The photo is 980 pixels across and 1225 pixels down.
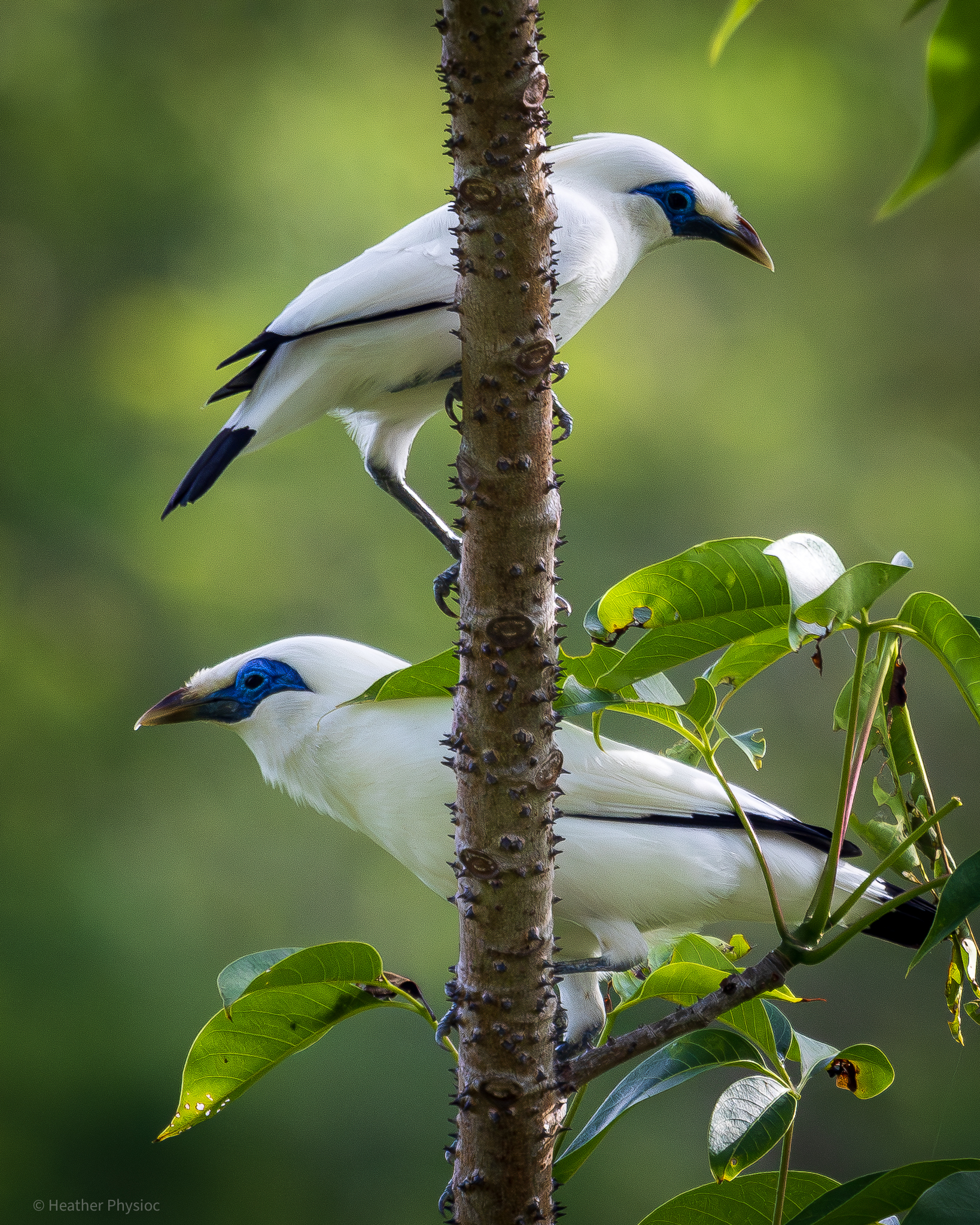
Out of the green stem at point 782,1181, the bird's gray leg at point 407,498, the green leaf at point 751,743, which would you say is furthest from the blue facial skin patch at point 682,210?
the green stem at point 782,1181

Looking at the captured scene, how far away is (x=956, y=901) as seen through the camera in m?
0.72

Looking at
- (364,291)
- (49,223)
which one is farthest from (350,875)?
(364,291)

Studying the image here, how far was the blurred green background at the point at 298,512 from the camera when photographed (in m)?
4.60

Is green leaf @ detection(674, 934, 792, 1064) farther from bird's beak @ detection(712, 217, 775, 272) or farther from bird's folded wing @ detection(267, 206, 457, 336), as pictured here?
bird's beak @ detection(712, 217, 775, 272)

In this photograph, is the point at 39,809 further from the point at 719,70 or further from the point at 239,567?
the point at 719,70

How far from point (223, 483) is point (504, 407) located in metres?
4.22

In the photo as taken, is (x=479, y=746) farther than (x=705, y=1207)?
No

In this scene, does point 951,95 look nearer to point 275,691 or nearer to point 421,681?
point 421,681

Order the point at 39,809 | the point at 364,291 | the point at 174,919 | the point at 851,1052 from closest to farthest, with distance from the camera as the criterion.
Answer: the point at 851,1052 → the point at 364,291 → the point at 174,919 → the point at 39,809

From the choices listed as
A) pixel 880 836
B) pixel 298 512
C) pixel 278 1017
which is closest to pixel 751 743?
pixel 880 836

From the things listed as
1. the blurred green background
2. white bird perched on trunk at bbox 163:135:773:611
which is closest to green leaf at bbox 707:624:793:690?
white bird perched on trunk at bbox 163:135:773:611

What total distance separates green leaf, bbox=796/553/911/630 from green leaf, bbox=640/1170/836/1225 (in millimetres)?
485

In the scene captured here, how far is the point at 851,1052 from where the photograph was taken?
0.94 m

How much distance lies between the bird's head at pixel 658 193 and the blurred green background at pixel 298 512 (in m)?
2.54
